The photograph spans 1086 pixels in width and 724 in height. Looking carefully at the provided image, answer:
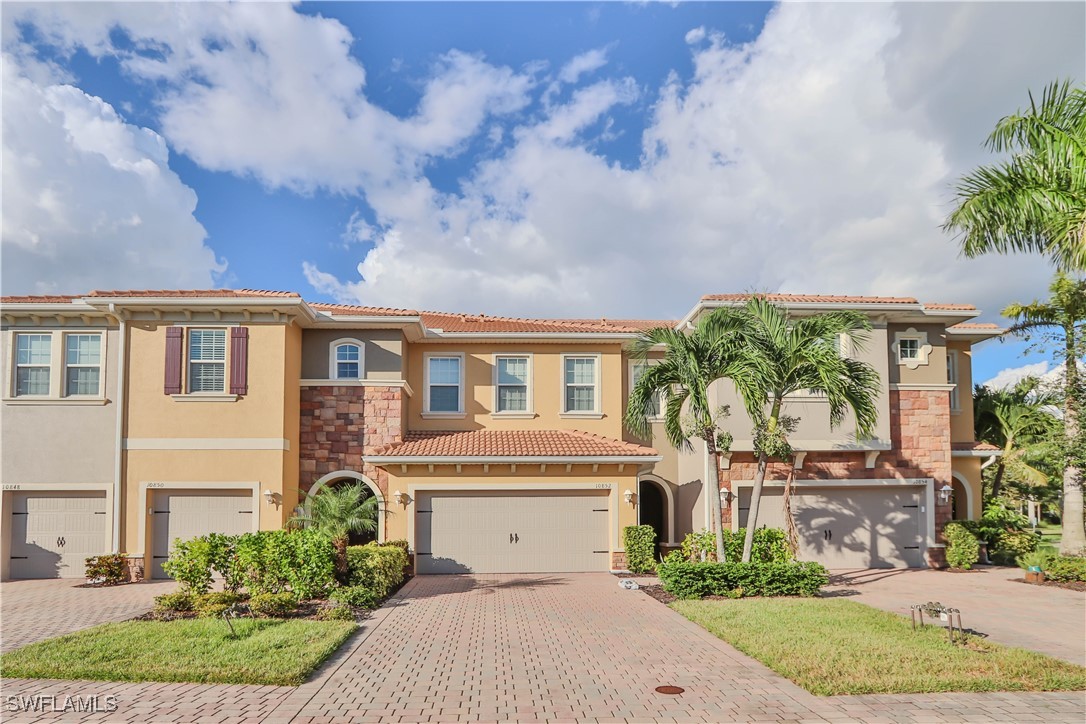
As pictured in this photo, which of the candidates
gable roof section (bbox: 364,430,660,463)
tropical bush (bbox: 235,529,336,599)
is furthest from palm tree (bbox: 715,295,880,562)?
tropical bush (bbox: 235,529,336,599)

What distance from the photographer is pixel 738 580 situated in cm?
1416

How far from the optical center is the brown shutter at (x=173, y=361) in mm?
17203

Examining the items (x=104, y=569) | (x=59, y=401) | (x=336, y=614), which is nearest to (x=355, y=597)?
(x=336, y=614)

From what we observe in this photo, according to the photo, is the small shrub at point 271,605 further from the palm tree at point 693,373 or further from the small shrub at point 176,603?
the palm tree at point 693,373

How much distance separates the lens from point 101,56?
14.3 metres

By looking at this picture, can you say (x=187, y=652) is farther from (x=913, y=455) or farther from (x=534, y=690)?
(x=913, y=455)

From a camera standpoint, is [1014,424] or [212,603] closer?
[212,603]

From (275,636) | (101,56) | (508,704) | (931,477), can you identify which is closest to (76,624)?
(275,636)

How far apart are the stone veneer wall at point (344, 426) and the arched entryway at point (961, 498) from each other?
48.6ft

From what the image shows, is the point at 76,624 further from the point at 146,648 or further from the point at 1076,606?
the point at 1076,606

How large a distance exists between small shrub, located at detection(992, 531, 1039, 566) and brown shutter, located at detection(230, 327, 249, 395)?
19274 mm

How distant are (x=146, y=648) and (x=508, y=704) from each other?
510cm

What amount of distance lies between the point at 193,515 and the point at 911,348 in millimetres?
18000

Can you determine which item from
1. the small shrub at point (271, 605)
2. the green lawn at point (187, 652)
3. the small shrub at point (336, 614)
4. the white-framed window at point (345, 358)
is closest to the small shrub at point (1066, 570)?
the small shrub at point (336, 614)
